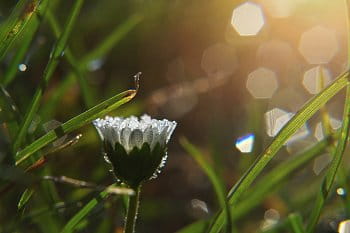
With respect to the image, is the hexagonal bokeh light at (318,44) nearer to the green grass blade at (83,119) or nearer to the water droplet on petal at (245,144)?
the water droplet on petal at (245,144)

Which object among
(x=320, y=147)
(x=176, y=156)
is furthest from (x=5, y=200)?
(x=176, y=156)

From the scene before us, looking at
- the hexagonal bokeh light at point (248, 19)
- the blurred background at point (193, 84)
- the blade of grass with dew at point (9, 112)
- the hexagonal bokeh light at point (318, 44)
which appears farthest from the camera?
the hexagonal bokeh light at point (318, 44)

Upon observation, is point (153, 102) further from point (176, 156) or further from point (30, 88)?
point (30, 88)

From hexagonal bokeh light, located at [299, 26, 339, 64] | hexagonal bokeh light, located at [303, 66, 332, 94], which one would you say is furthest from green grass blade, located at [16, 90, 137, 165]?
hexagonal bokeh light, located at [299, 26, 339, 64]

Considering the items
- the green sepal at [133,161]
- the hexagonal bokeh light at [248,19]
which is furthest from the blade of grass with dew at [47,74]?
the hexagonal bokeh light at [248,19]

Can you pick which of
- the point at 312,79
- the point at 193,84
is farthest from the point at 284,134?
the point at 312,79
